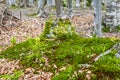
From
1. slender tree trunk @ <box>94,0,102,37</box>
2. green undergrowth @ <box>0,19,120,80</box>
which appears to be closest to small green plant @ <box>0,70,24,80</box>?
green undergrowth @ <box>0,19,120,80</box>

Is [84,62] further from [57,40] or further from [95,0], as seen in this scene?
[95,0]

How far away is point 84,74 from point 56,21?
3.25m

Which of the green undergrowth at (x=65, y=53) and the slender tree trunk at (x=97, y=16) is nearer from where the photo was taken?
the green undergrowth at (x=65, y=53)

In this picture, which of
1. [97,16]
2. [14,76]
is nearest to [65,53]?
[14,76]

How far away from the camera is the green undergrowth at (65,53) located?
6.09 m

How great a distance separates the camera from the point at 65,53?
706 cm

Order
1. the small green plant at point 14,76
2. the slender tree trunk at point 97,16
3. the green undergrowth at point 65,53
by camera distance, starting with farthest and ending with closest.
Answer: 1. the slender tree trunk at point 97,16
2. the small green plant at point 14,76
3. the green undergrowth at point 65,53

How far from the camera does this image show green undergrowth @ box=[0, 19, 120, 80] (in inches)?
240

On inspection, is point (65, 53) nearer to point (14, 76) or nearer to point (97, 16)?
point (14, 76)

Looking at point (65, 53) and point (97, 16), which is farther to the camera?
point (97, 16)

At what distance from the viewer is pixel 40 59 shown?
23.3 ft

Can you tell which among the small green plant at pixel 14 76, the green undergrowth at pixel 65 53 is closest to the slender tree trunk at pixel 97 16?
the green undergrowth at pixel 65 53

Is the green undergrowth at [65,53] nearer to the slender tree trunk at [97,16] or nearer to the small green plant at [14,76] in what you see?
the small green plant at [14,76]

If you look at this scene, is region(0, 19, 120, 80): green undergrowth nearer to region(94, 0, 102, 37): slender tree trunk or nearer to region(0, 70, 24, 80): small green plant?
region(0, 70, 24, 80): small green plant
